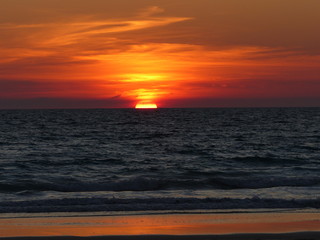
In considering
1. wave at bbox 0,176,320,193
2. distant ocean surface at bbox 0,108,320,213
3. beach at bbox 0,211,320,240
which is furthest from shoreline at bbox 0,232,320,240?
wave at bbox 0,176,320,193

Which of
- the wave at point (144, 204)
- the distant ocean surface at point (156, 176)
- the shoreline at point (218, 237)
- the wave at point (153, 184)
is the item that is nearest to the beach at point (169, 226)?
the shoreline at point (218, 237)

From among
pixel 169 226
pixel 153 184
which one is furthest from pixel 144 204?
pixel 153 184

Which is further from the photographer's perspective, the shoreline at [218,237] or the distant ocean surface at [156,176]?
the distant ocean surface at [156,176]

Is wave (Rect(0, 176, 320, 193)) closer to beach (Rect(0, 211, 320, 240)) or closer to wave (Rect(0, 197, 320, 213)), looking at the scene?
wave (Rect(0, 197, 320, 213))

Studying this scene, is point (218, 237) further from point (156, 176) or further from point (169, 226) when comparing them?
point (156, 176)

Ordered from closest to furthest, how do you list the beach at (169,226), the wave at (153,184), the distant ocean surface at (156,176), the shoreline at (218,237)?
the shoreline at (218,237) < the beach at (169,226) < the distant ocean surface at (156,176) < the wave at (153,184)

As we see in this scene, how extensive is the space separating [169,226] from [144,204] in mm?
4006

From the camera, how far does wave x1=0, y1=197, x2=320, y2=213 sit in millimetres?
16141

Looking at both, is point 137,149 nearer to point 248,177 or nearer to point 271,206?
point 248,177

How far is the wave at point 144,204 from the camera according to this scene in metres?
16.1

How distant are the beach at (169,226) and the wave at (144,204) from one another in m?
1.27

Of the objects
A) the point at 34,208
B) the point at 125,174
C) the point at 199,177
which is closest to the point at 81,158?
the point at 125,174

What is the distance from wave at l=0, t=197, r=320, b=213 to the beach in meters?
1.27

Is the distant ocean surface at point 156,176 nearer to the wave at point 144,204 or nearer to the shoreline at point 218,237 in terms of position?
the wave at point 144,204
